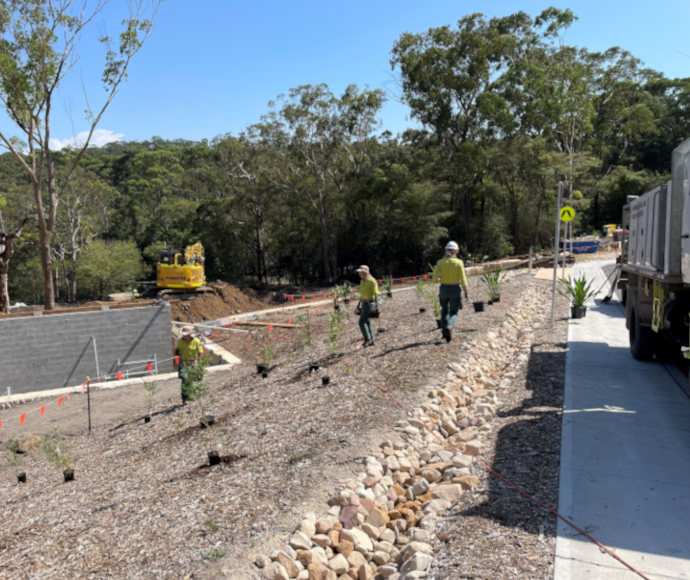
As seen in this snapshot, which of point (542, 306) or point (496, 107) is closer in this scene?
point (542, 306)

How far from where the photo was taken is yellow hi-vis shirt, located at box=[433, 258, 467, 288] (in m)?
8.57

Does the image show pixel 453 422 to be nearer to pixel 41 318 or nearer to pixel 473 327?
pixel 473 327

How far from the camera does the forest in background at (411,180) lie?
110 ft

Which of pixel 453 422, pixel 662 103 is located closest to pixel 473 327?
pixel 453 422

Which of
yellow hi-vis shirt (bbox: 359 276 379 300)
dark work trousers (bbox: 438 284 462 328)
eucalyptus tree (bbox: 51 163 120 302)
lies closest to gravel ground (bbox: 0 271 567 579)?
dark work trousers (bbox: 438 284 462 328)

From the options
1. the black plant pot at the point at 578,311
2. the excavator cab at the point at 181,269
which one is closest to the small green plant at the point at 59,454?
the black plant pot at the point at 578,311

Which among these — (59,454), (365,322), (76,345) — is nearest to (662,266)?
(365,322)

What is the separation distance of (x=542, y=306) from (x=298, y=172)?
2361 centimetres

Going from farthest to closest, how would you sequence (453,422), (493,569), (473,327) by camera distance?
(473,327) → (453,422) → (493,569)

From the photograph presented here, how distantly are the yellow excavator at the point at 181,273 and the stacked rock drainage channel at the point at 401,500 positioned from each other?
2055cm

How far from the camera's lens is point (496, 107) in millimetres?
32750

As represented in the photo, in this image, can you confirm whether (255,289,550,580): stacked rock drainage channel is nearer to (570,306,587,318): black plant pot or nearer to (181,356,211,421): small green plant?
(181,356,211,421): small green plant

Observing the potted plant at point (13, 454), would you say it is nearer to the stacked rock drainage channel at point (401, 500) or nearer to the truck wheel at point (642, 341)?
the stacked rock drainage channel at point (401, 500)

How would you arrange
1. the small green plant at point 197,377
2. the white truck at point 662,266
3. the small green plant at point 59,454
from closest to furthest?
the white truck at point 662,266 < the small green plant at point 59,454 < the small green plant at point 197,377
